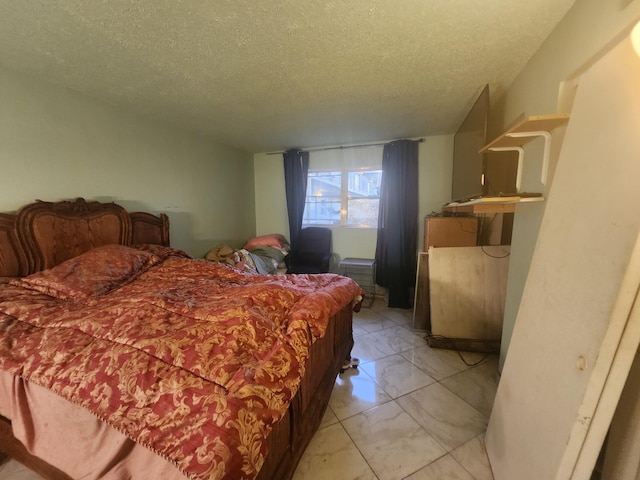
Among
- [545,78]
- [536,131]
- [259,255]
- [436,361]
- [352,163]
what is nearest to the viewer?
[536,131]

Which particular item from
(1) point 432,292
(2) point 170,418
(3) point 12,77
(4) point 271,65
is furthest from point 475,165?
(3) point 12,77

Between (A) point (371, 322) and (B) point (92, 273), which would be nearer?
(B) point (92, 273)

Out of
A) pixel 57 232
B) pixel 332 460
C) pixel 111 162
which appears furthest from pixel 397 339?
pixel 111 162

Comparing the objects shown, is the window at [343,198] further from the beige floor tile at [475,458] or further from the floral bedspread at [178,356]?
the beige floor tile at [475,458]

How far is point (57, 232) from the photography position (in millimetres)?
1966

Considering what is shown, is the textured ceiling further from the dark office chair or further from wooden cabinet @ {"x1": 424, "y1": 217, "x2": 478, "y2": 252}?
the dark office chair

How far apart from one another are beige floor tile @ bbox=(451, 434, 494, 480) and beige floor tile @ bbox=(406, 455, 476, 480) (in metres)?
0.03

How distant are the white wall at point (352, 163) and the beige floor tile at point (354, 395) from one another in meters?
2.18

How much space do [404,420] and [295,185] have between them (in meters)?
3.30

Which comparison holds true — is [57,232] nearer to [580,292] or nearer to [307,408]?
[307,408]

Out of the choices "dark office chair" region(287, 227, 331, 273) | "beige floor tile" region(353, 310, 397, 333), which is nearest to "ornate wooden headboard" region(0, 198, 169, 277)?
"dark office chair" region(287, 227, 331, 273)

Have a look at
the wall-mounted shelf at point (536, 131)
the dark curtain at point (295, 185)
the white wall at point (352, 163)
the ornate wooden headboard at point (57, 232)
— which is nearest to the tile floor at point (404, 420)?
the ornate wooden headboard at point (57, 232)

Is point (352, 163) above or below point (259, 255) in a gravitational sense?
above

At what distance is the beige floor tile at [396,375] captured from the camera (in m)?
1.84
